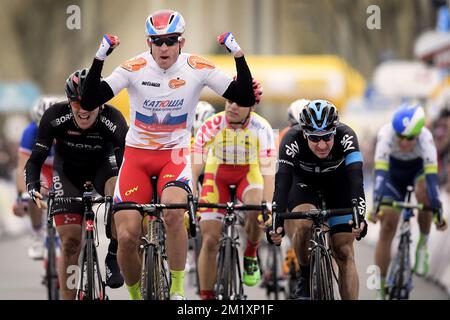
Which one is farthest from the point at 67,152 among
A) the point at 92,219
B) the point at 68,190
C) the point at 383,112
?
the point at 383,112

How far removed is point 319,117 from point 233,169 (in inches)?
122

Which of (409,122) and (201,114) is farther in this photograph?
(201,114)

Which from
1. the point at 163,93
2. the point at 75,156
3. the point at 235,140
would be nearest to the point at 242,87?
the point at 163,93

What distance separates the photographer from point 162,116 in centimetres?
1029

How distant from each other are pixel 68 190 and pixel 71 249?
0.52m

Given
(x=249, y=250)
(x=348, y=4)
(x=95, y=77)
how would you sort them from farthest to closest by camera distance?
(x=348, y=4) < (x=249, y=250) < (x=95, y=77)

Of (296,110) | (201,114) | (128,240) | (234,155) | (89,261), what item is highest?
(201,114)

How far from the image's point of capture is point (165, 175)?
33.9ft

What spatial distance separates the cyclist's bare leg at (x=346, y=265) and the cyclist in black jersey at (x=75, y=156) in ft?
6.24

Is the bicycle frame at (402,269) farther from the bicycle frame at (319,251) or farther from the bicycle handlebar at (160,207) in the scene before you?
the bicycle handlebar at (160,207)

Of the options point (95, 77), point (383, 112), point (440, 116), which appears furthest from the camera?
point (383, 112)

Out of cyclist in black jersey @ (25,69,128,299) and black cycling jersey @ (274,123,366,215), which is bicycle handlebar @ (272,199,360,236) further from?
cyclist in black jersey @ (25,69,128,299)

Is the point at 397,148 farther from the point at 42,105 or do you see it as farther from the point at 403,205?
the point at 42,105
